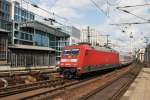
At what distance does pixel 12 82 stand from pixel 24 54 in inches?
1378

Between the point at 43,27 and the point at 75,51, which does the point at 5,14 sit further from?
the point at 75,51

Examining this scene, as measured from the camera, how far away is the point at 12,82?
2367cm

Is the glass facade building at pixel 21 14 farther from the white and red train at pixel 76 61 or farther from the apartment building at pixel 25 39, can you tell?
the white and red train at pixel 76 61

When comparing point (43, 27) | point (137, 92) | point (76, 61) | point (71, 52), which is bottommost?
point (137, 92)

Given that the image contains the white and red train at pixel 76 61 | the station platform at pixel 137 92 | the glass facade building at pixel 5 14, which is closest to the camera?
the station platform at pixel 137 92

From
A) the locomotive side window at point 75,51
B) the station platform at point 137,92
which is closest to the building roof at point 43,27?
the locomotive side window at point 75,51

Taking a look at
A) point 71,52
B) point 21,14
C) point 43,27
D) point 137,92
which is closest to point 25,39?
point 21,14

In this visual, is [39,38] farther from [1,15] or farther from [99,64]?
[99,64]

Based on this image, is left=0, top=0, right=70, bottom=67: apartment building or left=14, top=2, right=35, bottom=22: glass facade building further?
left=14, top=2, right=35, bottom=22: glass facade building

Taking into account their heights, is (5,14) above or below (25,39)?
above

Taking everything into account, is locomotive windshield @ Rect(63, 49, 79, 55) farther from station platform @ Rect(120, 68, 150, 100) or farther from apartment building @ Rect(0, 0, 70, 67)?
apartment building @ Rect(0, 0, 70, 67)

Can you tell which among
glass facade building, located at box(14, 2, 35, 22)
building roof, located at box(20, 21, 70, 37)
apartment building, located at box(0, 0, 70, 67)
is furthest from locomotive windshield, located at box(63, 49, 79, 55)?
glass facade building, located at box(14, 2, 35, 22)

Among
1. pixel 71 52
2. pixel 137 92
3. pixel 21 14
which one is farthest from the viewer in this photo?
pixel 21 14

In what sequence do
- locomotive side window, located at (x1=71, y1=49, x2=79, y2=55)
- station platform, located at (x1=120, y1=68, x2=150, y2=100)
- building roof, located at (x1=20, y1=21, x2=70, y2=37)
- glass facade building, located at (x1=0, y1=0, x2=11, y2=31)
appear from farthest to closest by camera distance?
1. building roof, located at (x1=20, y1=21, x2=70, y2=37)
2. glass facade building, located at (x1=0, y1=0, x2=11, y2=31)
3. locomotive side window, located at (x1=71, y1=49, x2=79, y2=55)
4. station platform, located at (x1=120, y1=68, x2=150, y2=100)
